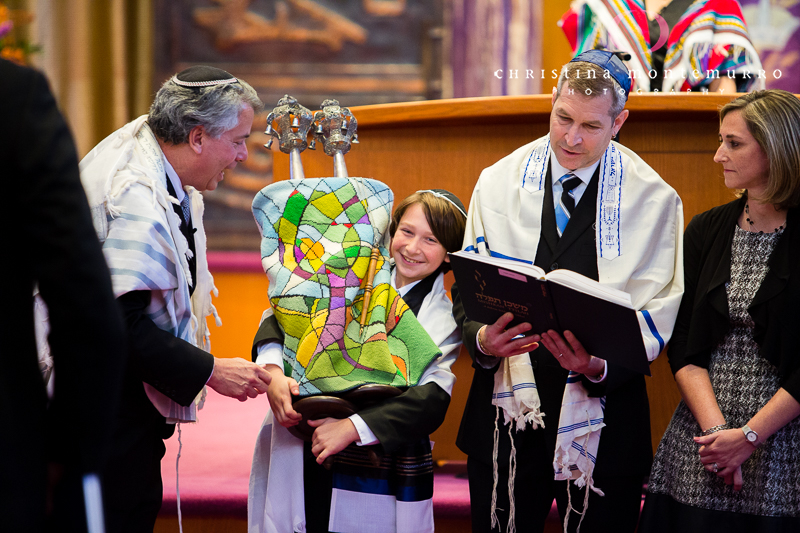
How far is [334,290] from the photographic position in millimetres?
2006

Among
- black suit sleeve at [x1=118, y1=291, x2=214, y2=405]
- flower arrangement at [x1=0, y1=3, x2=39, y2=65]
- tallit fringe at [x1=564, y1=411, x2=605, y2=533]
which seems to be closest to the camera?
black suit sleeve at [x1=118, y1=291, x2=214, y2=405]

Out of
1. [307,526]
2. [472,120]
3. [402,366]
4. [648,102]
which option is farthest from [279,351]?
[648,102]

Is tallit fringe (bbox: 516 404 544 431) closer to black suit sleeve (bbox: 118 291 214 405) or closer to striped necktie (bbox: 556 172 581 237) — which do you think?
striped necktie (bbox: 556 172 581 237)

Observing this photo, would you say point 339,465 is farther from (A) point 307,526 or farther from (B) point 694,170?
(B) point 694,170

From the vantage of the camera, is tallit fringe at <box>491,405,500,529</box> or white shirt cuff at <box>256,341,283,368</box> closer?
tallit fringe at <box>491,405,500,529</box>

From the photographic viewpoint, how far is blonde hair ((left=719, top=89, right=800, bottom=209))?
1871 millimetres

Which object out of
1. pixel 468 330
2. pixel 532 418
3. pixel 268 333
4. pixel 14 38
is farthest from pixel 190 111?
pixel 14 38

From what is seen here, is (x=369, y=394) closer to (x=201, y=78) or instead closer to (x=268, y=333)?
(x=268, y=333)

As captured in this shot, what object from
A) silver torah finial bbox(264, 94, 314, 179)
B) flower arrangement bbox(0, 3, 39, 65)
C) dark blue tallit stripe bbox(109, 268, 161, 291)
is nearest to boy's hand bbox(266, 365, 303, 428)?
dark blue tallit stripe bbox(109, 268, 161, 291)

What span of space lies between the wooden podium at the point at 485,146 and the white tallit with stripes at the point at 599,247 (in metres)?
0.62

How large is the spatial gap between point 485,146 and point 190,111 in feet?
3.78

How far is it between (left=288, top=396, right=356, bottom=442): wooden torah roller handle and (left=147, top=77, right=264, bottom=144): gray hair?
729 mm

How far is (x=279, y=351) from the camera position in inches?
79.8

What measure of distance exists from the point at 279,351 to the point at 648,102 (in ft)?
4.83
